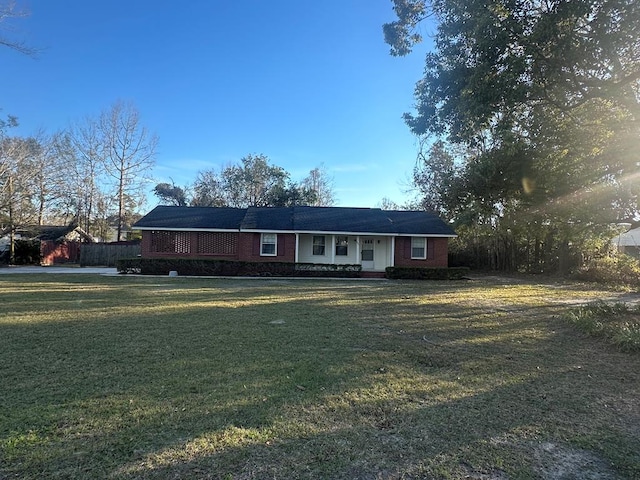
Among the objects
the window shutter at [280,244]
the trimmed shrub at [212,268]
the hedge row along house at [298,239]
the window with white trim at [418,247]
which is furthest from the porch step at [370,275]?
the window shutter at [280,244]

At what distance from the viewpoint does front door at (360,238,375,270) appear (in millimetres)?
21984

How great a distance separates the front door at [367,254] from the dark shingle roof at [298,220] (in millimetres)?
973

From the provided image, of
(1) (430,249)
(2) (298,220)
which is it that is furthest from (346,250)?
(1) (430,249)

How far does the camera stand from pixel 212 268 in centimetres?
1881

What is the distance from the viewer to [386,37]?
8.80 meters

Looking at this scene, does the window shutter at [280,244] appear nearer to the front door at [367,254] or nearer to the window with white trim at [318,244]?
the window with white trim at [318,244]

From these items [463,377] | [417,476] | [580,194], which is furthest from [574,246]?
[417,476]

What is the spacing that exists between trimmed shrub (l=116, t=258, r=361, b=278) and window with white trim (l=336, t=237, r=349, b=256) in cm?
259

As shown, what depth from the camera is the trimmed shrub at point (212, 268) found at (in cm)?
1864

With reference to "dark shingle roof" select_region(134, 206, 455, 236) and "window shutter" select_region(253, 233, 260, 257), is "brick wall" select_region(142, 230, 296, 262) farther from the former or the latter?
"dark shingle roof" select_region(134, 206, 455, 236)

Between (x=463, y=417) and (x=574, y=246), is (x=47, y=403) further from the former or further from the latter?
(x=574, y=246)

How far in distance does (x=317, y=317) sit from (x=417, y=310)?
264 centimetres

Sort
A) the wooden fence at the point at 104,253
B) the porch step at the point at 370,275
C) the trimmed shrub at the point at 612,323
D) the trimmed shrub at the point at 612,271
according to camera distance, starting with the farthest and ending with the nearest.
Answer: the wooden fence at the point at 104,253 → the porch step at the point at 370,275 → the trimmed shrub at the point at 612,271 → the trimmed shrub at the point at 612,323

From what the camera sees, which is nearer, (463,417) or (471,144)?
(463,417)
